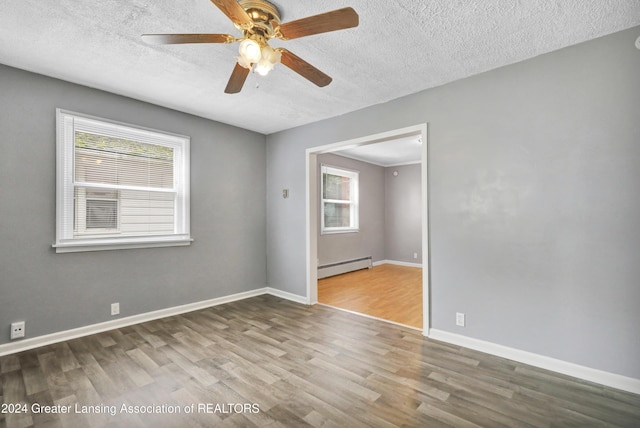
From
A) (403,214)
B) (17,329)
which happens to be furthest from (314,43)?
(403,214)

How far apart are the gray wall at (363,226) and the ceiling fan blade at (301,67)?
3.79 meters

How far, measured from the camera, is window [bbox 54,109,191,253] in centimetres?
297

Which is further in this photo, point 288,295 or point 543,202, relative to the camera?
point 288,295

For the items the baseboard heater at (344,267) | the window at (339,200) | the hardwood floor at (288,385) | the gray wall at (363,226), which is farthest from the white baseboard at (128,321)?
the window at (339,200)

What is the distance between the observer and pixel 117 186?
3.31 m

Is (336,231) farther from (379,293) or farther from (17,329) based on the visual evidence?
(17,329)

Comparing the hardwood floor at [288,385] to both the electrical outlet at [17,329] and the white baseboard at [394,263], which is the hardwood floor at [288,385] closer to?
the electrical outlet at [17,329]

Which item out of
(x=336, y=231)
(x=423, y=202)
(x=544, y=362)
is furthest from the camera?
(x=336, y=231)

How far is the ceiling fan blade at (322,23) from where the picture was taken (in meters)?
1.48

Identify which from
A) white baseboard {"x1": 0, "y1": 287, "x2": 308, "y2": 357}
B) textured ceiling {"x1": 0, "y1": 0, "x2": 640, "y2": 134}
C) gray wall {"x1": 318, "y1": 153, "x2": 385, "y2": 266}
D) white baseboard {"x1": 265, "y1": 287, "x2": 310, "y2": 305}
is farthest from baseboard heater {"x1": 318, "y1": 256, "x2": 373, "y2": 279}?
textured ceiling {"x1": 0, "y1": 0, "x2": 640, "y2": 134}

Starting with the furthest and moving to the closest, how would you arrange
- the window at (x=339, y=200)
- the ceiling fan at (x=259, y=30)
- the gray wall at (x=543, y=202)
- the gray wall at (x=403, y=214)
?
1. the gray wall at (x=403, y=214)
2. the window at (x=339, y=200)
3. the gray wall at (x=543, y=202)
4. the ceiling fan at (x=259, y=30)

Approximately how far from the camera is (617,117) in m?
2.15

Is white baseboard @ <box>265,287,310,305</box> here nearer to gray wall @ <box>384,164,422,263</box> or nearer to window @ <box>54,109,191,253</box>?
window @ <box>54,109,191,253</box>

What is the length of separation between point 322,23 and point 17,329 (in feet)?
11.9
